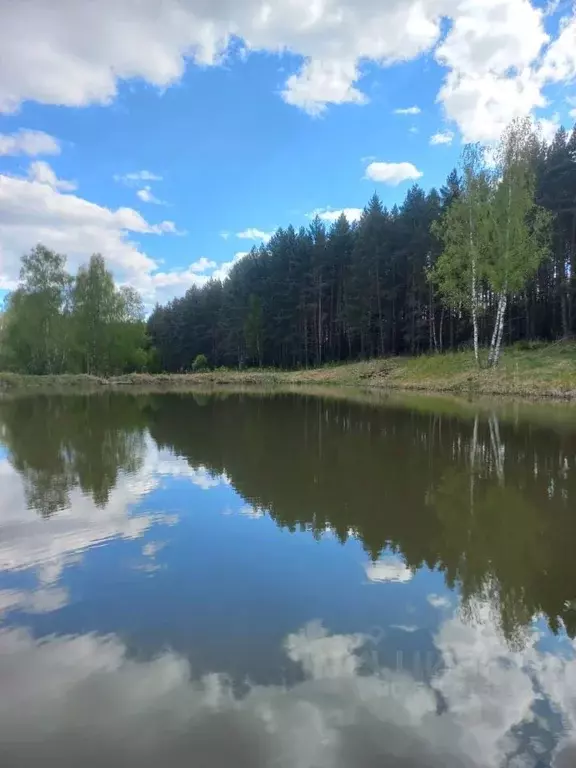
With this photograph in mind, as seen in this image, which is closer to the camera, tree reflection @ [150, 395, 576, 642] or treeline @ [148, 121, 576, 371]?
tree reflection @ [150, 395, 576, 642]

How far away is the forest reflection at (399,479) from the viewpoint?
5805mm

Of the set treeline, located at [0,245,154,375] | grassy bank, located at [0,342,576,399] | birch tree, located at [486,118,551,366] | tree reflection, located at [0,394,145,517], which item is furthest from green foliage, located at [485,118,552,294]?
treeline, located at [0,245,154,375]

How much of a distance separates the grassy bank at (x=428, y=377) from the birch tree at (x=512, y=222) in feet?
7.52

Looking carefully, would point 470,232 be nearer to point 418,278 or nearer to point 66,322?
point 418,278

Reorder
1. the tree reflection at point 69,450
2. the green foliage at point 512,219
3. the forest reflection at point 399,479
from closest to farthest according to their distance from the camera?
1. the forest reflection at point 399,479
2. the tree reflection at point 69,450
3. the green foliage at point 512,219

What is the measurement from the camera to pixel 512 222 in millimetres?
30469

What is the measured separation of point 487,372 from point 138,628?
2943cm

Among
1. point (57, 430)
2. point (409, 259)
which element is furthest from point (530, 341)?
point (57, 430)

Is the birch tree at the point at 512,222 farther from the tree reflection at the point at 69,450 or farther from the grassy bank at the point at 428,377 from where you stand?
the tree reflection at the point at 69,450

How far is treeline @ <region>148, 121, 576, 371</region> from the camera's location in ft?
104

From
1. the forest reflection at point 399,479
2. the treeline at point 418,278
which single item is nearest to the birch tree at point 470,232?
the treeline at point 418,278

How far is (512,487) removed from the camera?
9102 mm

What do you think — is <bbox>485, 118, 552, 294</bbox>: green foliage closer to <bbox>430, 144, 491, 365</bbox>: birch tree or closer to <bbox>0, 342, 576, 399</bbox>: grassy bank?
<bbox>430, 144, 491, 365</bbox>: birch tree

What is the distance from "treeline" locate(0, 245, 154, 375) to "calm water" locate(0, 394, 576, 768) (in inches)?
2138
